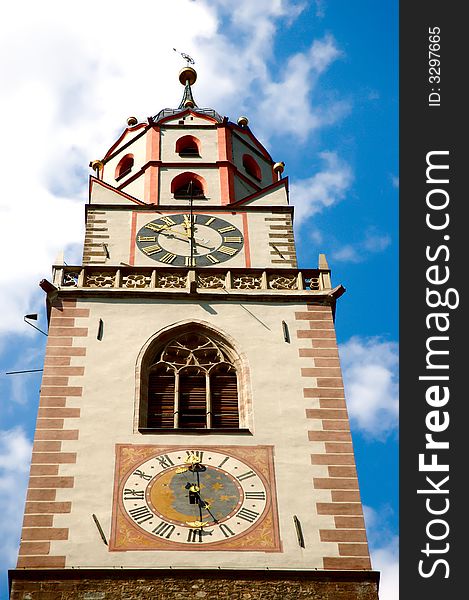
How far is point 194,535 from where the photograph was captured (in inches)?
674

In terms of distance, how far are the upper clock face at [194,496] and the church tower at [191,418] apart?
24 mm

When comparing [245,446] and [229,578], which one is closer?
[229,578]

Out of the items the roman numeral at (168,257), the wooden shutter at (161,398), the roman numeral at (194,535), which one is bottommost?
the roman numeral at (194,535)

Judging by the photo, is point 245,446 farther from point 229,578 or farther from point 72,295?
point 72,295

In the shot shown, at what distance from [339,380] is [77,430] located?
13.2 ft

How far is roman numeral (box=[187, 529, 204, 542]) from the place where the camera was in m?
17.0

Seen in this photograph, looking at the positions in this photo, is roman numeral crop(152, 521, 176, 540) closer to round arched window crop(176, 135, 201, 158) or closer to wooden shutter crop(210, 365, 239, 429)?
wooden shutter crop(210, 365, 239, 429)

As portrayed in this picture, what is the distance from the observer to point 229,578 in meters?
16.4

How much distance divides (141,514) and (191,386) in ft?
10.6

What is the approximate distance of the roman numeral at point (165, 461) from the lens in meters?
18.2

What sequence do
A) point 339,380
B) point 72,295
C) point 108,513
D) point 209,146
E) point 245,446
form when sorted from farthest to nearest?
point 209,146
point 72,295
point 339,380
point 245,446
point 108,513

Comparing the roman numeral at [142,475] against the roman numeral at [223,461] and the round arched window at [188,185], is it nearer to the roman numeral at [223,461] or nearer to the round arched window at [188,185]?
the roman numeral at [223,461]

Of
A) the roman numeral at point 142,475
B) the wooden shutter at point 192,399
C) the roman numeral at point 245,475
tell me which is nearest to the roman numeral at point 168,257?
the wooden shutter at point 192,399

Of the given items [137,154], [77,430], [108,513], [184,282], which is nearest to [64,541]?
[108,513]
